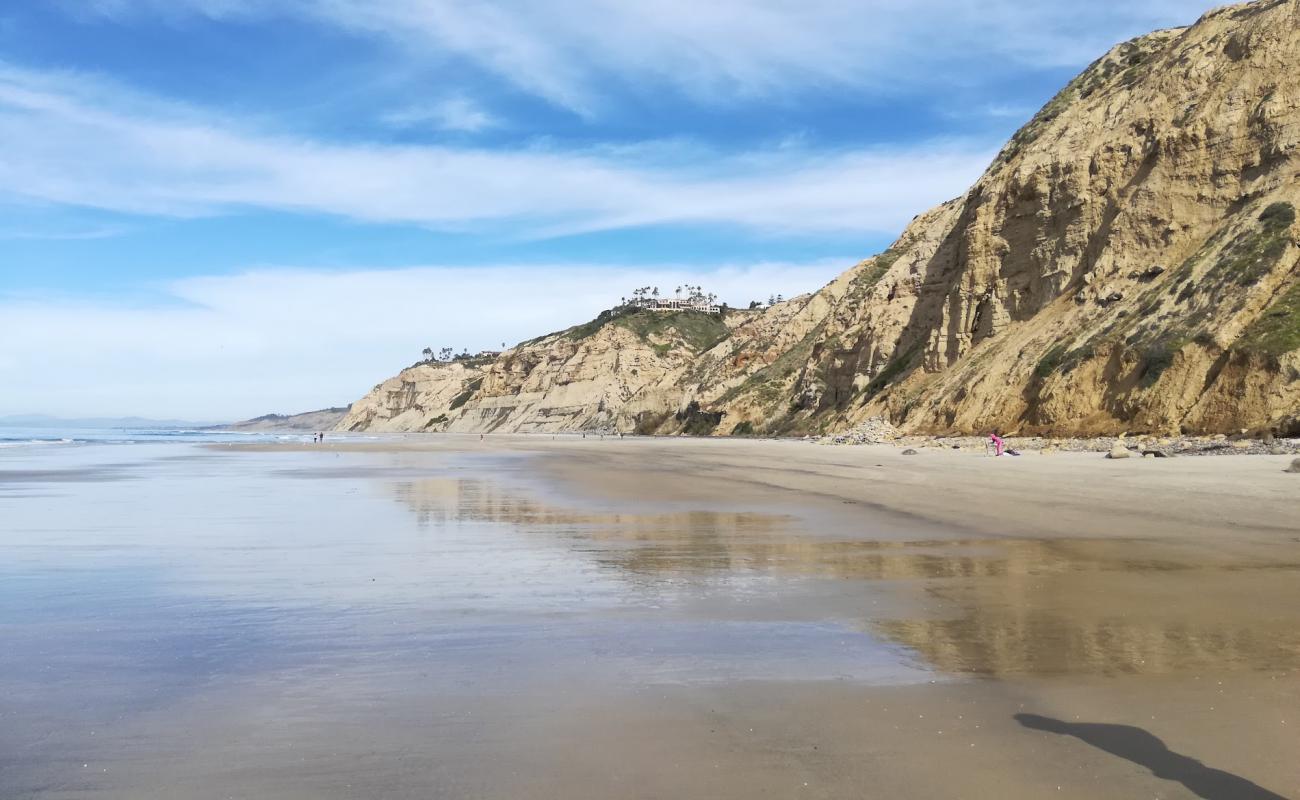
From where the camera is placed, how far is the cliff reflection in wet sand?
653 cm

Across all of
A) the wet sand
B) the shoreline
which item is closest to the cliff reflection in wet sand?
the wet sand

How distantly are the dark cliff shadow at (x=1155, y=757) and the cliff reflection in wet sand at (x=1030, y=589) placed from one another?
1.06 m

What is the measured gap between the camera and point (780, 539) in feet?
43.7

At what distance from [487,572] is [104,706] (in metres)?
5.22

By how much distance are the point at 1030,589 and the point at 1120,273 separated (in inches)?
1455

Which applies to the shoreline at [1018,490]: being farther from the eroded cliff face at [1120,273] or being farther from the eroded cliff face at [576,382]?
the eroded cliff face at [576,382]

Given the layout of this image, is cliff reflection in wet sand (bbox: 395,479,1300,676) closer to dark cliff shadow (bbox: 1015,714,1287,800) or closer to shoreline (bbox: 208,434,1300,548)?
dark cliff shadow (bbox: 1015,714,1287,800)

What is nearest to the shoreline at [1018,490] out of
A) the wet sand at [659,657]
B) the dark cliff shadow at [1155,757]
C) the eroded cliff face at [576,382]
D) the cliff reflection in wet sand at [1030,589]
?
the wet sand at [659,657]

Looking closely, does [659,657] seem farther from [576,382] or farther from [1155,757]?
[576,382]

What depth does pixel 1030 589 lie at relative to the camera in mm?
9117

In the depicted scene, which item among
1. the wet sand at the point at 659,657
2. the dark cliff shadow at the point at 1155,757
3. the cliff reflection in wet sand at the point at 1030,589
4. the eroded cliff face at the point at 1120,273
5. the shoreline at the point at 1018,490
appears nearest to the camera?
the dark cliff shadow at the point at 1155,757

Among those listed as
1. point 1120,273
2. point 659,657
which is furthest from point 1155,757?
point 1120,273

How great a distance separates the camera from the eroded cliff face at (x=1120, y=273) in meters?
31.9

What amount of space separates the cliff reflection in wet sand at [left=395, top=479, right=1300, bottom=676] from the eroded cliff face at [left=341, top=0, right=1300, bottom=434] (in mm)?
20664
